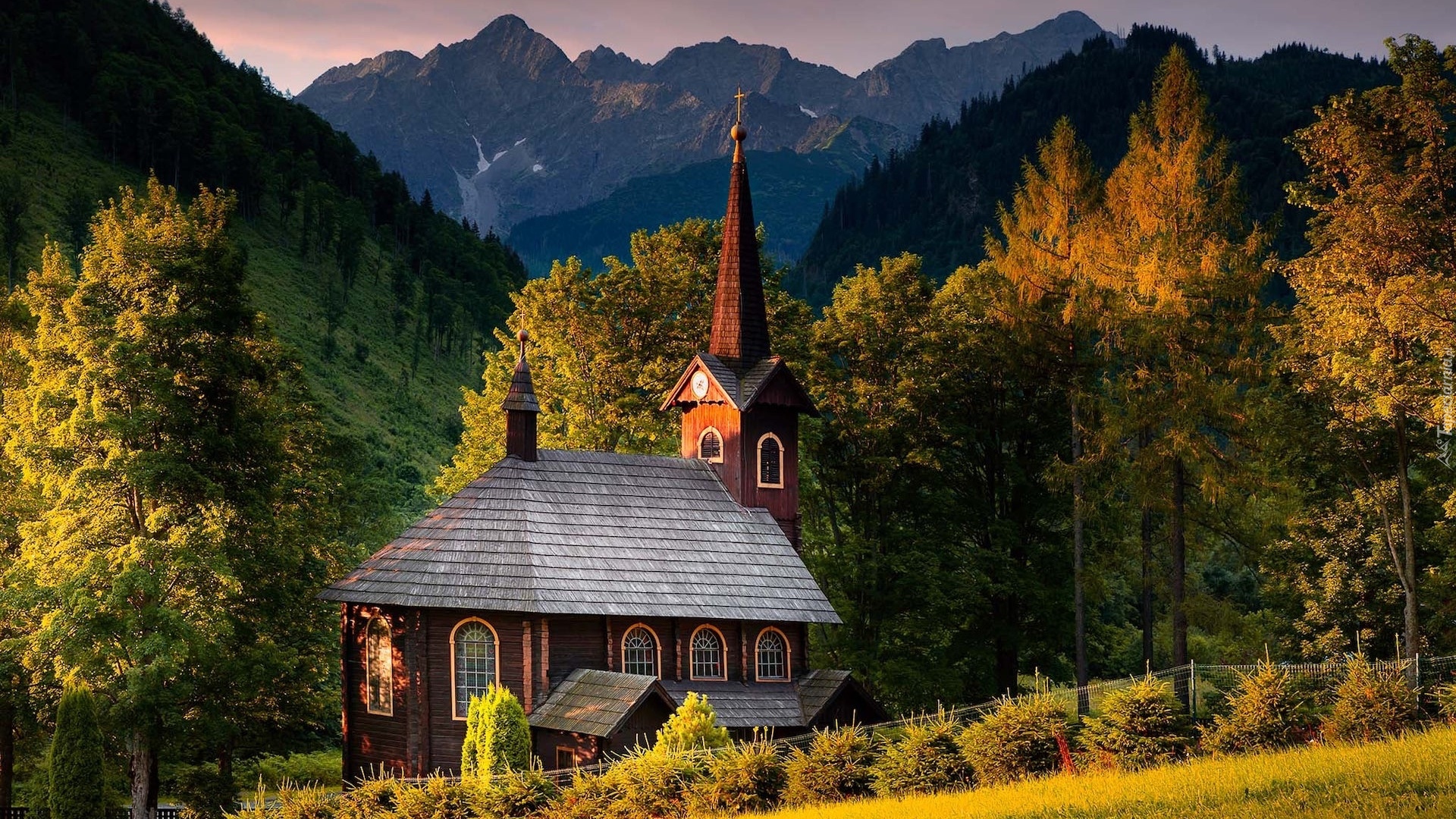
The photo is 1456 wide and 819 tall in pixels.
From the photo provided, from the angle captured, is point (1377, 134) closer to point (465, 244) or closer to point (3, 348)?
point (3, 348)

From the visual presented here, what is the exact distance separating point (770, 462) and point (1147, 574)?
10.3 meters

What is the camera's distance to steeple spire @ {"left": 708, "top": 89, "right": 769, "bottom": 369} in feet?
131

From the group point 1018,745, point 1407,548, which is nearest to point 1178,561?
point 1407,548

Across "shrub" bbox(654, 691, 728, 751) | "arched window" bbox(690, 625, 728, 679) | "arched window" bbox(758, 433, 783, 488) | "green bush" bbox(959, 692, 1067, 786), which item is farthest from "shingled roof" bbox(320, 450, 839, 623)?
"green bush" bbox(959, 692, 1067, 786)

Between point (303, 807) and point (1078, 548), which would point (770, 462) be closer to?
point (1078, 548)

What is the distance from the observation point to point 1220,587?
2351 inches

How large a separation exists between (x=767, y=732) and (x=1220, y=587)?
32.6m

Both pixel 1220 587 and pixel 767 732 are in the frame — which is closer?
pixel 767 732

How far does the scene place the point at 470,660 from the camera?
32344 mm

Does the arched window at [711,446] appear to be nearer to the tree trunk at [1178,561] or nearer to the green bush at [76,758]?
the tree trunk at [1178,561]

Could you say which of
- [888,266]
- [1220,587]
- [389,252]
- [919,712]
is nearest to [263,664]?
[919,712]

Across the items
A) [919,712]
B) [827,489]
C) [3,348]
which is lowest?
[919,712]

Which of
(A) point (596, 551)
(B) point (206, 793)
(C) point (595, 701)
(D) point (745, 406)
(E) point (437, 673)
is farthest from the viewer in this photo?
(D) point (745, 406)

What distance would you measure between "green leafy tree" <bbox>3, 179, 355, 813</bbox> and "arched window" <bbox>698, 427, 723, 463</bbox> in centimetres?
1090
